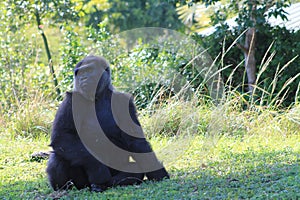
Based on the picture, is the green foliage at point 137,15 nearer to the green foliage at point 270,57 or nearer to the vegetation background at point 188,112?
the vegetation background at point 188,112

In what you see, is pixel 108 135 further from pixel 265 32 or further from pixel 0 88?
pixel 0 88

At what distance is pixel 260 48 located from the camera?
10.7 meters

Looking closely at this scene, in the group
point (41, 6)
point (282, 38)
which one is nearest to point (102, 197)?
point (282, 38)

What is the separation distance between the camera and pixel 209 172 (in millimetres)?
6219

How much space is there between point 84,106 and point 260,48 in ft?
18.7

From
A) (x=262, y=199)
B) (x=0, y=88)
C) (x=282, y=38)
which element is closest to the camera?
(x=262, y=199)

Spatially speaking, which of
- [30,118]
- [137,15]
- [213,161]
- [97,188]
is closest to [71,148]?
[97,188]

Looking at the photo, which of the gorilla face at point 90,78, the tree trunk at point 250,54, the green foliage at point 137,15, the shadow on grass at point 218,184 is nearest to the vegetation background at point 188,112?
the shadow on grass at point 218,184

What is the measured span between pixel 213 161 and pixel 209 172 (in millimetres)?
668

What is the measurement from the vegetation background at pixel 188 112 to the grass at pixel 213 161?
0.01m

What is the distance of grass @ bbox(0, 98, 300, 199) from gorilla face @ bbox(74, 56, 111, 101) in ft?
A: 3.19

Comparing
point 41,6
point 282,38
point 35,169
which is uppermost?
point 41,6

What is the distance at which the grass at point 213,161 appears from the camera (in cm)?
533

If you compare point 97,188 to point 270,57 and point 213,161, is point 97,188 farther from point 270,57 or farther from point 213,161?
point 270,57
